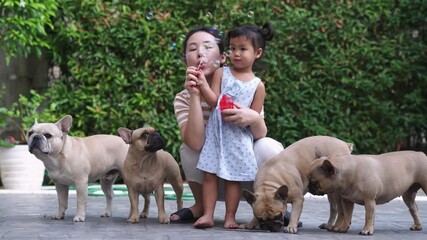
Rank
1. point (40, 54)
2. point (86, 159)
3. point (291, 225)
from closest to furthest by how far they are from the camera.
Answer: point (291, 225) < point (86, 159) < point (40, 54)

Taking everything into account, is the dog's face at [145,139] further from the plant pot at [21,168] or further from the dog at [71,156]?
the plant pot at [21,168]

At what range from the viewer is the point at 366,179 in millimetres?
5500

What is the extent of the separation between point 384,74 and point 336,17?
2.89 feet

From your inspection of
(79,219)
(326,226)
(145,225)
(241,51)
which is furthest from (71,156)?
(326,226)

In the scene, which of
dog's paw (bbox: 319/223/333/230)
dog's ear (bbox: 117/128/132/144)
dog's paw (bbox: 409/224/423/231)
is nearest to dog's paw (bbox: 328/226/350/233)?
Result: dog's paw (bbox: 319/223/333/230)

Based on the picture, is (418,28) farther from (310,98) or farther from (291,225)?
(291,225)

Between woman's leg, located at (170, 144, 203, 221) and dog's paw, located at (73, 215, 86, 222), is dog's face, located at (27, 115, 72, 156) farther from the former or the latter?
woman's leg, located at (170, 144, 203, 221)

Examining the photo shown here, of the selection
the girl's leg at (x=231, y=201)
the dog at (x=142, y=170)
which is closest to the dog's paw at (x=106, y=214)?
the dog at (x=142, y=170)

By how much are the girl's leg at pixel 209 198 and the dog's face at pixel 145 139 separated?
1.27 feet

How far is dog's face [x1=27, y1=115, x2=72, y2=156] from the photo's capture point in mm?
6176

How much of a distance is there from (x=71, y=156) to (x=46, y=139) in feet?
0.72

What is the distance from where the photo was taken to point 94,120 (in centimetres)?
1048

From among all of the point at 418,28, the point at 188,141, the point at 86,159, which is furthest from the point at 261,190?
the point at 418,28

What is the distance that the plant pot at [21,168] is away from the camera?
9703mm
